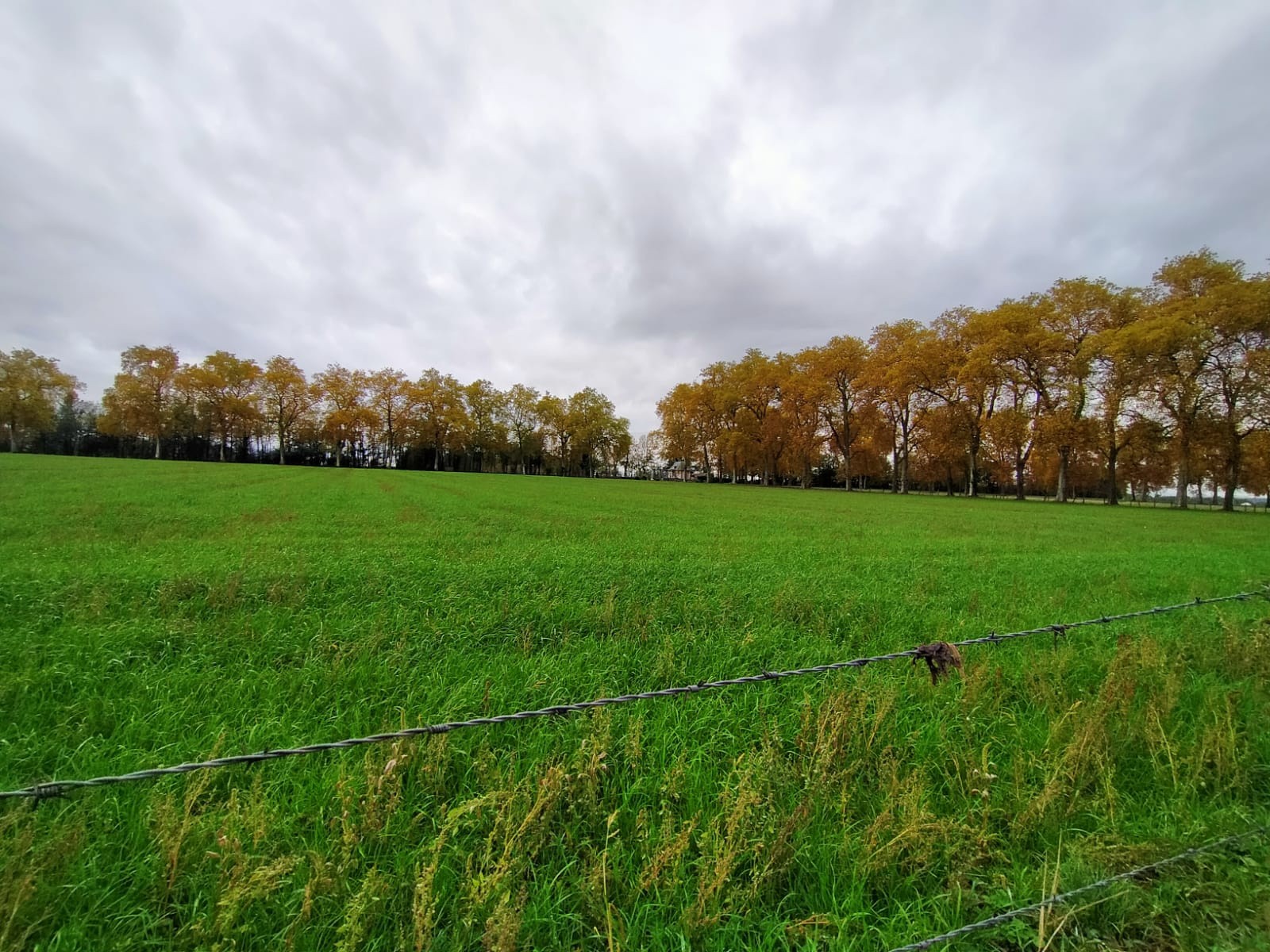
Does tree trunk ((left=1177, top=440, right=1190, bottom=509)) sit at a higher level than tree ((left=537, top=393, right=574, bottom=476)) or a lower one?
lower

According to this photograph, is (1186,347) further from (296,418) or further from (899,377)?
(296,418)

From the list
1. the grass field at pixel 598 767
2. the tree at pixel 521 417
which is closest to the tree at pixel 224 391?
the tree at pixel 521 417

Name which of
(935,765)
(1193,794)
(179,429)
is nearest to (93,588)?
(935,765)

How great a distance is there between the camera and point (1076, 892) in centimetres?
215

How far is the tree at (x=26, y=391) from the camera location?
76.6m

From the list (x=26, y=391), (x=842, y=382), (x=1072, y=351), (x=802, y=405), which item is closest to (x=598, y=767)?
(x=1072, y=351)

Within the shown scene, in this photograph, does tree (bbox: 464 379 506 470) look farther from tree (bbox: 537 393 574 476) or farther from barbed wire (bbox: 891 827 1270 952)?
barbed wire (bbox: 891 827 1270 952)

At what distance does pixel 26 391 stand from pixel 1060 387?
465 feet

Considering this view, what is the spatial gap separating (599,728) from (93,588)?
7.51 meters

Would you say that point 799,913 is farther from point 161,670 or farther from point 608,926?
point 161,670

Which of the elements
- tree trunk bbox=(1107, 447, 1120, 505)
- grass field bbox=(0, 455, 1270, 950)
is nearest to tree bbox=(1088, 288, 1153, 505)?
tree trunk bbox=(1107, 447, 1120, 505)

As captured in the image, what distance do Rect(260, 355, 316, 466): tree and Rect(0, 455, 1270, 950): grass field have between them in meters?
103

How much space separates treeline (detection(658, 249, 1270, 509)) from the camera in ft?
121

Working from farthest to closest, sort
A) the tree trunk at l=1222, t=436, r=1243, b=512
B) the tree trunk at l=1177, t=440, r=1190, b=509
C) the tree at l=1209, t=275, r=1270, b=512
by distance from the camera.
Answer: the tree trunk at l=1177, t=440, r=1190, b=509, the tree trunk at l=1222, t=436, r=1243, b=512, the tree at l=1209, t=275, r=1270, b=512
